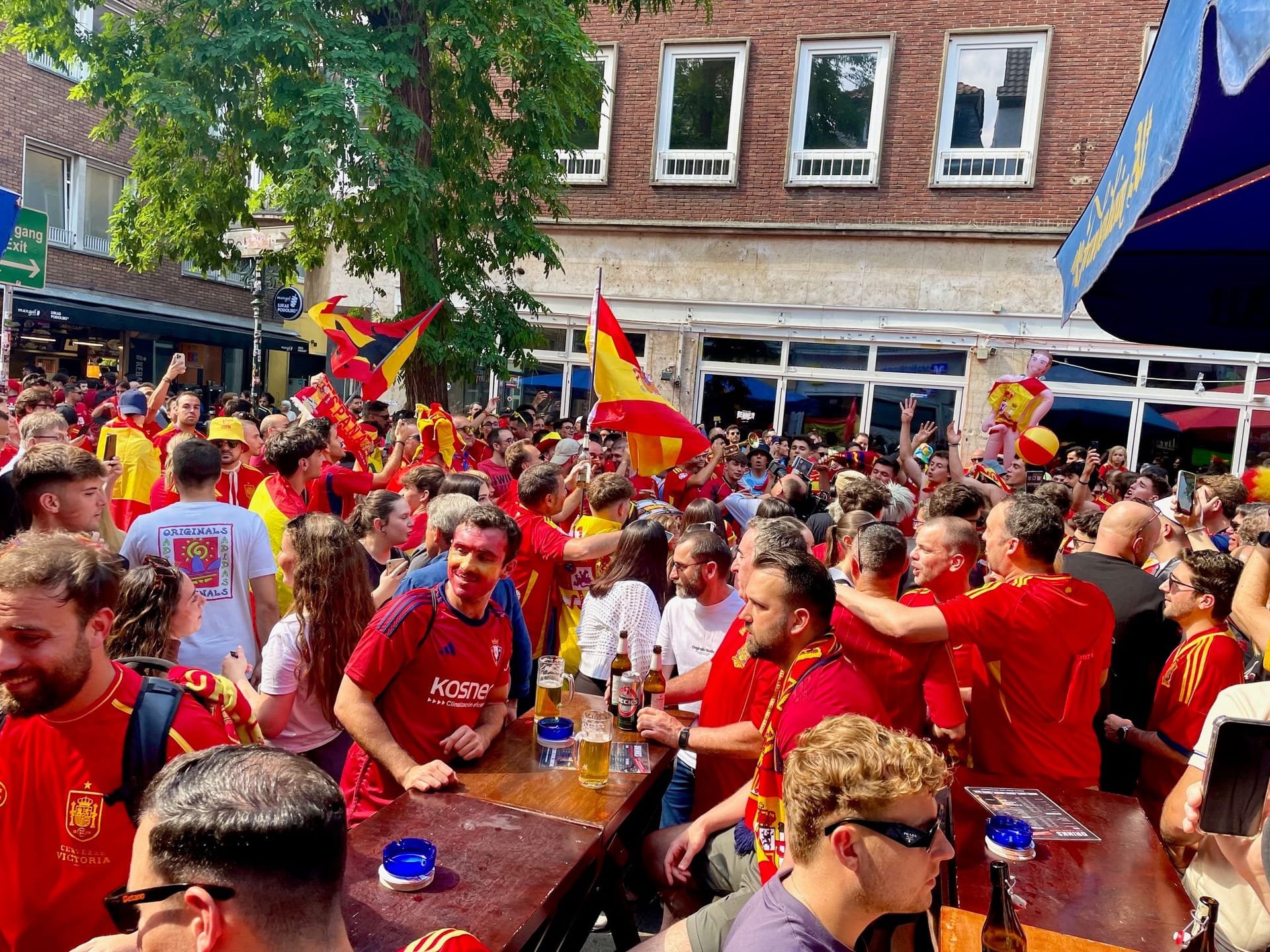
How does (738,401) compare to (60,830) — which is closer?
(60,830)

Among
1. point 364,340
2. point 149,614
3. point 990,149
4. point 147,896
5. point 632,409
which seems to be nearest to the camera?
point 147,896

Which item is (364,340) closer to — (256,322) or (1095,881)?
(256,322)

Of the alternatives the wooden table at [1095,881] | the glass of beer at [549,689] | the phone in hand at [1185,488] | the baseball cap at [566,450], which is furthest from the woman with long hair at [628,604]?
the phone in hand at [1185,488]

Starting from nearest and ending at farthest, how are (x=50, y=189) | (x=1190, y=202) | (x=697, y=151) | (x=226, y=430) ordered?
(x=1190, y=202)
(x=226, y=430)
(x=697, y=151)
(x=50, y=189)

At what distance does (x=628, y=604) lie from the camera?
15.8 ft

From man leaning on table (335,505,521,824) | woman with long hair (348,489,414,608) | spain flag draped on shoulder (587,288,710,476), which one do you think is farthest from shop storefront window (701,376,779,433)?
man leaning on table (335,505,521,824)

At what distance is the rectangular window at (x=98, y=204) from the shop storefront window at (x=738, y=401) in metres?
14.8

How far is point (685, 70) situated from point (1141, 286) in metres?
14.1

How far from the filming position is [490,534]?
3555mm

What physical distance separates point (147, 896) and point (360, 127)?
11.4m

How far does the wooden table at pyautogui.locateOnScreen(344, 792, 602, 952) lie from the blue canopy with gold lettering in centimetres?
246

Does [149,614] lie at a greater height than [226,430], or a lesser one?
lesser

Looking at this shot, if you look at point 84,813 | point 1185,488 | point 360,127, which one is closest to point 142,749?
point 84,813

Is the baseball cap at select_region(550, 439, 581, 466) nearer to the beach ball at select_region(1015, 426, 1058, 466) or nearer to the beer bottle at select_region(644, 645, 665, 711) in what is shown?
the beach ball at select_region(1015, 426, 1058, 466)
